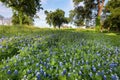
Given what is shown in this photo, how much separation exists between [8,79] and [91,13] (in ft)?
171

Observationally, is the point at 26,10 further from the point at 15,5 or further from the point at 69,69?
the point at 69,69

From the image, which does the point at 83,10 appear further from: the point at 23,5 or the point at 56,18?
the point at 56,18

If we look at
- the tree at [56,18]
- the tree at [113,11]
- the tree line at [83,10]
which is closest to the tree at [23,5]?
the tree line at [83,10]

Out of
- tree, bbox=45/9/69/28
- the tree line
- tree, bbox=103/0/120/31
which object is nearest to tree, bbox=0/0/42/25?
the tree line

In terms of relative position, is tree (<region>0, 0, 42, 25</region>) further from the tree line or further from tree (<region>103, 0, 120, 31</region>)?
tree (<region>103, 0, 120, 31</region>)

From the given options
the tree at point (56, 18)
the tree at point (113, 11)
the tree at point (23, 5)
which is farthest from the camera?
the tree at point (56, 18)

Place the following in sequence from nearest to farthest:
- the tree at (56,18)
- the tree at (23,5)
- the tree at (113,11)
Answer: the tree at (23,5) → the tree at (113,11) → the tree at (56,18)

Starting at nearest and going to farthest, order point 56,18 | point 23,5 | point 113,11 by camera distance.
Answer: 1. point 23,5
2. point 113,11
3. point 56,18

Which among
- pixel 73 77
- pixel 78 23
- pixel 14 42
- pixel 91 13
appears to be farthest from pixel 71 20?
pixel 73 77

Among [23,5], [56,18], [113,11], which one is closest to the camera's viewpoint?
[23,5]

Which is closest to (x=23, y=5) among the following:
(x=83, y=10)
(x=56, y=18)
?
(x=83, y=10)

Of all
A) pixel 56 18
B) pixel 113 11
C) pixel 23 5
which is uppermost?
pixel 23 5

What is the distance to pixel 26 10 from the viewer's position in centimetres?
4456

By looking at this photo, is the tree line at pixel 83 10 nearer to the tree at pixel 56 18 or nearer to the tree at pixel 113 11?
the tree at pixel 113 11
